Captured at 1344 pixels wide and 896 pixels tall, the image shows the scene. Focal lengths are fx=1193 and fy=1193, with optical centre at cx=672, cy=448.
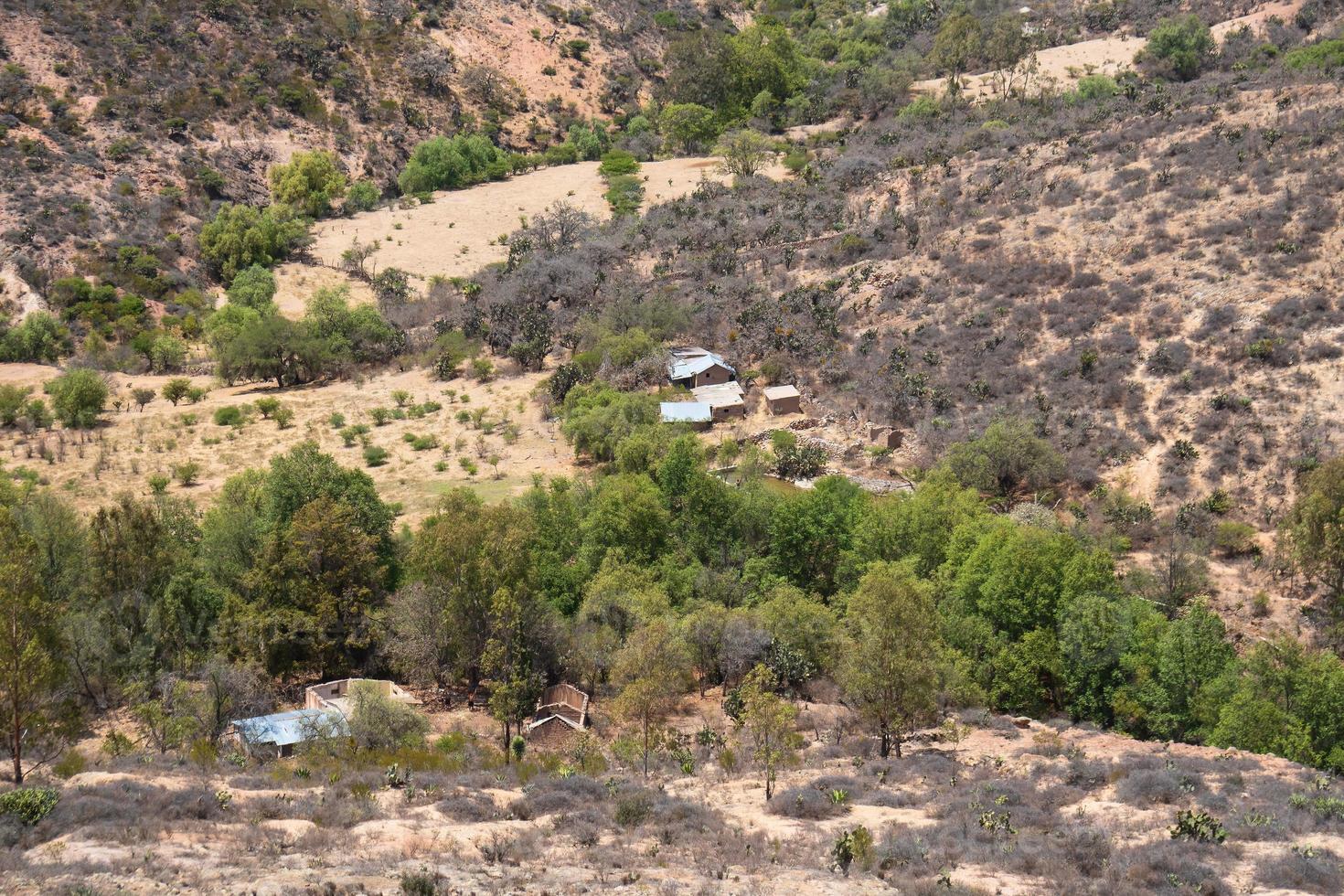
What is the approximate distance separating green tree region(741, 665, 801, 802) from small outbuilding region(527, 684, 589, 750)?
503cm

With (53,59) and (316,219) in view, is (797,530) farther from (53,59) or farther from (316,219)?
(53,59)

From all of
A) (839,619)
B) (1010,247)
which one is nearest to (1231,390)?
(1010,247)

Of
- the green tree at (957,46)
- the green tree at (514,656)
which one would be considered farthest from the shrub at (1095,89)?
the green tree at (514,656)

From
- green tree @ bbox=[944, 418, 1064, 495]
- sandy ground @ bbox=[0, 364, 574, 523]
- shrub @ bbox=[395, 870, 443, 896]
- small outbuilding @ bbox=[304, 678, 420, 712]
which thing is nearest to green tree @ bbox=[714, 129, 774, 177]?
sandy ground @ bbox=[0, 364, 574, 523]

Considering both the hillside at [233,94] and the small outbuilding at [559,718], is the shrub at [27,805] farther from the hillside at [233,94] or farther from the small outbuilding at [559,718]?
the hillside at [233,94]

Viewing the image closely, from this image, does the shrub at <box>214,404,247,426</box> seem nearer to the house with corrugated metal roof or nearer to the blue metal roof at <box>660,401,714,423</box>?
the blue metal roof at <box>660,401,714,423</box>

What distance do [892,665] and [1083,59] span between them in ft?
266

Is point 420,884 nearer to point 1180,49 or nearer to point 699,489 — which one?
point 699,489

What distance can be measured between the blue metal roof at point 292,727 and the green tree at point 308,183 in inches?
2529

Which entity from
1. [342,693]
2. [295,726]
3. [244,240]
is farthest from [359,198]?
[295,726]

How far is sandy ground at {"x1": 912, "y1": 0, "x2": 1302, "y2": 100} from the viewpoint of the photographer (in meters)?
89.9

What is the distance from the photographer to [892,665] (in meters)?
27.6

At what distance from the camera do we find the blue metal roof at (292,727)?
28703 mm

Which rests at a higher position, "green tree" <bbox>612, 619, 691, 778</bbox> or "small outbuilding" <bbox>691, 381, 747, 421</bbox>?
"small outbuilding" <bbox>691, 381, 747, 421</bbox>
